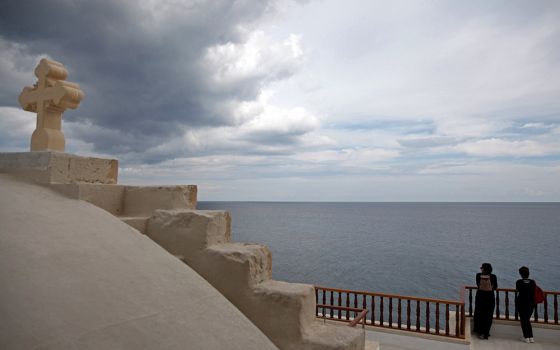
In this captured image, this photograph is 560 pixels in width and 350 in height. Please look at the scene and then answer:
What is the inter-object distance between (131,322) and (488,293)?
881cm

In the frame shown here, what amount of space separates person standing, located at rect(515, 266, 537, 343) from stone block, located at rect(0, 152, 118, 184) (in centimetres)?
912

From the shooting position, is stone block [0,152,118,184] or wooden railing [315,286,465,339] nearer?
stone block [0,152,118,184]

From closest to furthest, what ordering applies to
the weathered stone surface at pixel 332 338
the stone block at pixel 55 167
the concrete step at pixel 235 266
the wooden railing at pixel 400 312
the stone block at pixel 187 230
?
the weathered stone surface at pixel 332 338, the concrete step at pixel 235 266, the stone block at pixel 187 230, the stone block at pixel 55 167, the wooden railing at pixel 400 312

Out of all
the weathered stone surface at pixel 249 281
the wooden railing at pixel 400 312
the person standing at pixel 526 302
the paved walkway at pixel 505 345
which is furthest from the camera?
the person standing at pixel 526 302

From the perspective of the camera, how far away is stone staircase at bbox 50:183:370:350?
394cm

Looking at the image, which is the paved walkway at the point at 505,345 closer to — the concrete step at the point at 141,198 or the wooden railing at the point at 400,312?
the wooden railing at the point at 400,312

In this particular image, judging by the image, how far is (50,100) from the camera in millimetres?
5316

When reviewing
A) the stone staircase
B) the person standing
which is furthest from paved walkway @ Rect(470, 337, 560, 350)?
the stone staircase

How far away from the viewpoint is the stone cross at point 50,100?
17.1 ft

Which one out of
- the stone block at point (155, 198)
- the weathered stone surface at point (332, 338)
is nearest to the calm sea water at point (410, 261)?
the stone block at point (155, 198)

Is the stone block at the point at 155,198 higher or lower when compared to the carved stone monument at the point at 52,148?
lower

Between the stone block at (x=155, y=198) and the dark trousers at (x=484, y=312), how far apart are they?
24.4 feet

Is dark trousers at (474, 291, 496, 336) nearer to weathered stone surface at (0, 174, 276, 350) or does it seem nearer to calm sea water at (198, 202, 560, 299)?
weathered stone surface at (0, 174, 276, 350)

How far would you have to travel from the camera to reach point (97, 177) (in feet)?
16.9
